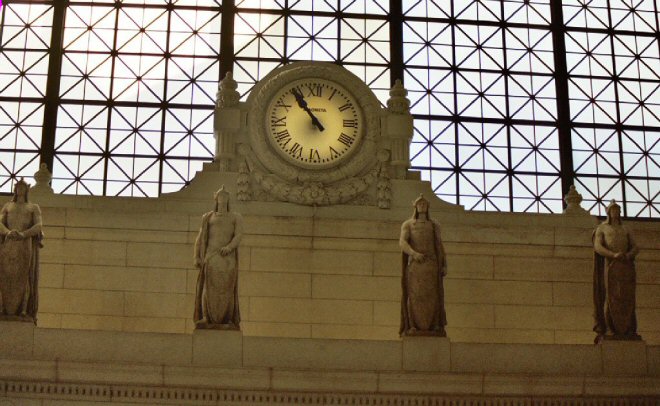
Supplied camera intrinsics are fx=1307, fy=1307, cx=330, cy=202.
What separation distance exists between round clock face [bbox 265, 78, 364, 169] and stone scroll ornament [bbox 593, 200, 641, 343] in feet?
18.9

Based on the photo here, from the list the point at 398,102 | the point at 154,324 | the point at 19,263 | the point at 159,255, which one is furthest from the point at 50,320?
the point at 398,102

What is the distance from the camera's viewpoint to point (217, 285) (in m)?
20.5

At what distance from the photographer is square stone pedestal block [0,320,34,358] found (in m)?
19.8

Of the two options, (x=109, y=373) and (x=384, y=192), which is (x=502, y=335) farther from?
(x=109, y=373)

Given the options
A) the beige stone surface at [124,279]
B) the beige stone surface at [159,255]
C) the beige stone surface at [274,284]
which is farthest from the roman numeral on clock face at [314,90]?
the beige stone surface at [124,279]

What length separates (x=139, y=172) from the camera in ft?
94.0

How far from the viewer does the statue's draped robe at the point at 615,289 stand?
21359mm

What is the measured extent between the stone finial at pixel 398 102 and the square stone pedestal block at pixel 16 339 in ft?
29.3

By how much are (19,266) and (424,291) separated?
638 cm

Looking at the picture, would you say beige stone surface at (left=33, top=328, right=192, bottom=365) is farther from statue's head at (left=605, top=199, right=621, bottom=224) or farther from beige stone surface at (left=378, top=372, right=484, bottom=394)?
statue's head at (left=605, top=199, right=621, bottom=224)

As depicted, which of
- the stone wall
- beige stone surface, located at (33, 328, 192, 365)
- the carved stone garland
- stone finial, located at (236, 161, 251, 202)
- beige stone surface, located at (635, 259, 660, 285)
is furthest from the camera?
beige stone surface, located at (635, 259, 660, 285)

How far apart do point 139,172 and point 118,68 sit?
263cm

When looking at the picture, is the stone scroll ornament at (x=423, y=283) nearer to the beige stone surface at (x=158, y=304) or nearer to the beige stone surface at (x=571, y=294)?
the beige stone surface at (x=571, y=294)

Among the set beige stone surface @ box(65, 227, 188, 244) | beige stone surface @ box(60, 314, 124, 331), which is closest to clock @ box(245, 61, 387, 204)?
beige stone surface @ box(65, 227, 188, 244)
